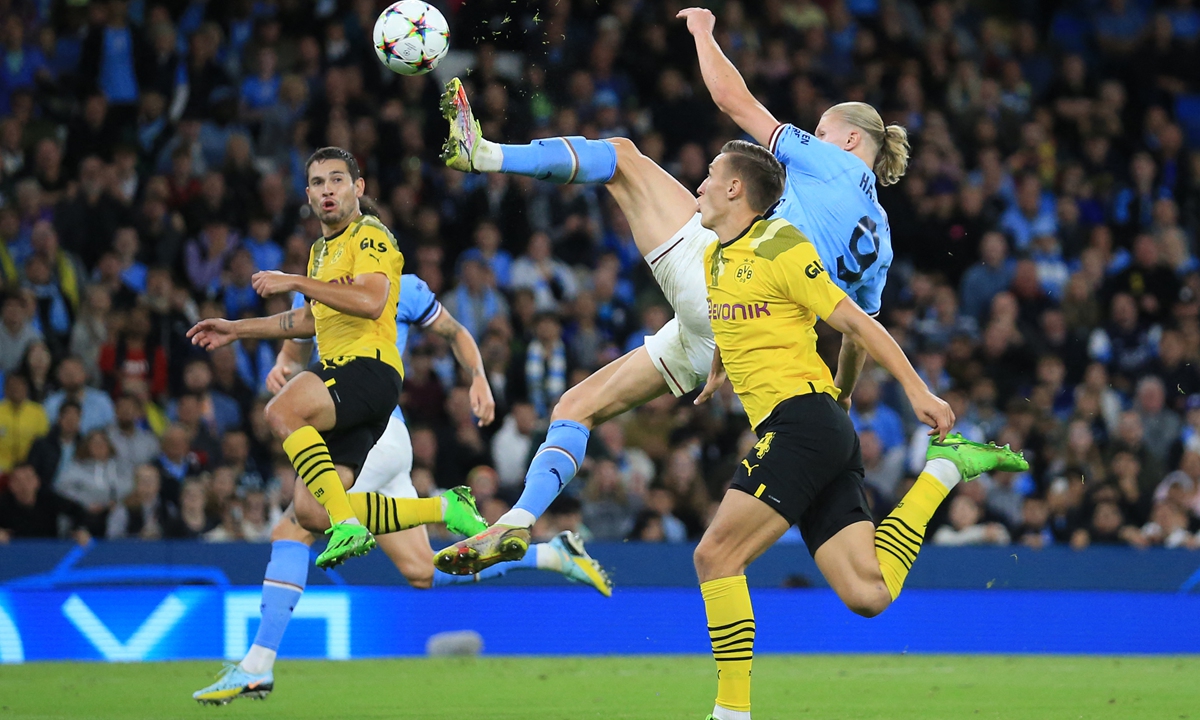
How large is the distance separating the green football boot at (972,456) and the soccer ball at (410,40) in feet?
9.74

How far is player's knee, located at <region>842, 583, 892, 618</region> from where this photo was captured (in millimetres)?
6160

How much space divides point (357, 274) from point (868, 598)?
2956 mm

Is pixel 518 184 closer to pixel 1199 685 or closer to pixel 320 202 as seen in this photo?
pixel 320 202

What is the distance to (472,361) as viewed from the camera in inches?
341

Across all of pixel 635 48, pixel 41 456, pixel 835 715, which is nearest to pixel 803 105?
pixel 635 48

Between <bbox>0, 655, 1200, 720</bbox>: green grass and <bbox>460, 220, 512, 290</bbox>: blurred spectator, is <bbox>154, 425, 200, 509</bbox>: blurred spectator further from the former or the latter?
<bbox>460, 220, 512, 290</bbox>: blurred spectator

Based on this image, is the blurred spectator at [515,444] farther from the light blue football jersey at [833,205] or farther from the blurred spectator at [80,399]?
the light blue football jersey at [833,205]

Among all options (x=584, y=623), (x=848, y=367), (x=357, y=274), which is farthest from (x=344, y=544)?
(x=584, y=623)

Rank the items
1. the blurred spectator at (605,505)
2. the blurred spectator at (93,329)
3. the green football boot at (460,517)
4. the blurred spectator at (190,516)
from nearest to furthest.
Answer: the green football boot at (460,517), the blurred spectator at (190,516), the blurred spectator at (605,505), the blurred spectator at (93,329)

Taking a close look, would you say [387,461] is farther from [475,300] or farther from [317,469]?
[475,300]

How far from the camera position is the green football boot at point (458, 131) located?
22.5 ft

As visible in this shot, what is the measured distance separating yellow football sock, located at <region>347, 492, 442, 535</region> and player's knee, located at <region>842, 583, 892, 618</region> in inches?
107

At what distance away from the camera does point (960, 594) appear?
11539 mm

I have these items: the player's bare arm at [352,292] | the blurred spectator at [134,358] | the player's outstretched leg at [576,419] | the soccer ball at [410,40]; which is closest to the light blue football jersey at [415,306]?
the player's bare arm at [352,292]
